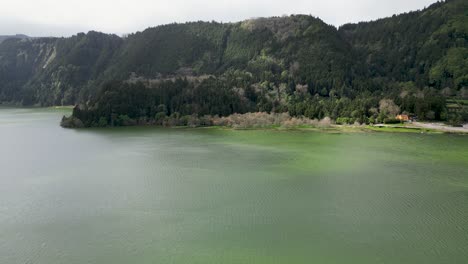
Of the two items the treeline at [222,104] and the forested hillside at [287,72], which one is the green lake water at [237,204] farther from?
the forested hillside at [287,72]

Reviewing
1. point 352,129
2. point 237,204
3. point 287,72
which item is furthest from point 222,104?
point 237,204

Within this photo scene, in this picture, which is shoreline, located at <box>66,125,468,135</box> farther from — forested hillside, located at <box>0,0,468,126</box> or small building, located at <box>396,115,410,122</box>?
small building, located at <box>396,115,410,122</box>

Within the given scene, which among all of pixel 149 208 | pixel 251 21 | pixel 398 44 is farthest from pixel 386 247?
pixel 251 21

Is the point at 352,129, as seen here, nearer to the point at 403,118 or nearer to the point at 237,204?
the point at 403,118

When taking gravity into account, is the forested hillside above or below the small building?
above

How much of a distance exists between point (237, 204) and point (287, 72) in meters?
96.1

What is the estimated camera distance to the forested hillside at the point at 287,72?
90.9 meters

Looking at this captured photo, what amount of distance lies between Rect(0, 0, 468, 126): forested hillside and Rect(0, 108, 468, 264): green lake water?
115 ft

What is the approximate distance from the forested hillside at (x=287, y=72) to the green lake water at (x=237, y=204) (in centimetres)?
3497

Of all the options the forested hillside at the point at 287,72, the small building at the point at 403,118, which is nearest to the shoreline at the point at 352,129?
the forested hillside at the point at 287,72

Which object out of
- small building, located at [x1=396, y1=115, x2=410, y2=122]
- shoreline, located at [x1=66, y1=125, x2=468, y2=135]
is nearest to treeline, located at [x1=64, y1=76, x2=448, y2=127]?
small building, located at [x1=396, y1=115, x2=410, y2=122]

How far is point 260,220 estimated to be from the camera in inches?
1048

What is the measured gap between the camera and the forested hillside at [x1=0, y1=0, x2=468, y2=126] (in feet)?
298

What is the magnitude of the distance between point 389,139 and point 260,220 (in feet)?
142
